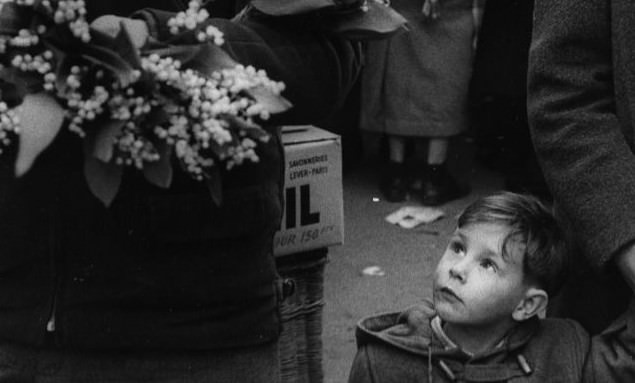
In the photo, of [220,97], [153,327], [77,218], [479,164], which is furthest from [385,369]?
[479,164]

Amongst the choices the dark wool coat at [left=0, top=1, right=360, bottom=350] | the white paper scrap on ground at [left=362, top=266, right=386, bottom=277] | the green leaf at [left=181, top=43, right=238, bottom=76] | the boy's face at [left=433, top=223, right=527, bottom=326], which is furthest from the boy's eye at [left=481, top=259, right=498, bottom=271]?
the white paper scrap on ground at [left=362, top=266, right=386, bottom=277]

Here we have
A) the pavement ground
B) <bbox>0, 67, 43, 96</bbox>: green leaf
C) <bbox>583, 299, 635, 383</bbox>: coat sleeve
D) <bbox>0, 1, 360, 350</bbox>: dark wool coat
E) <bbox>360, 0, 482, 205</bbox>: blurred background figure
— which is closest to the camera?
<bbox>0, 67, 43, 96</bbox>: green leaf

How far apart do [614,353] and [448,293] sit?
12.2 inches

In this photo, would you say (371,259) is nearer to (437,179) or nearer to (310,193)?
(437,179)

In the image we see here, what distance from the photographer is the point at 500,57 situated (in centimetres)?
557

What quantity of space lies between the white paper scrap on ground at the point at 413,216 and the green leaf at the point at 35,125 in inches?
152

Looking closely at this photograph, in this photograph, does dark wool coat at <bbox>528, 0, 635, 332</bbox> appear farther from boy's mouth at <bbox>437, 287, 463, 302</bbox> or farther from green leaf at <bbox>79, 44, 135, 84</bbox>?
green leaf at <bbox>79, 44, 135, 84</bbox>

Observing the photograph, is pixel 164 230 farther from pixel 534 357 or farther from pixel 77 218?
pixel 534 357

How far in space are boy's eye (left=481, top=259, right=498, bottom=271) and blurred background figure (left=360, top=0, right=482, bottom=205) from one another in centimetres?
294

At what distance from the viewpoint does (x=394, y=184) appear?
5660mm

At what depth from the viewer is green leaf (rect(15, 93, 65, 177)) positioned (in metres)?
1.53

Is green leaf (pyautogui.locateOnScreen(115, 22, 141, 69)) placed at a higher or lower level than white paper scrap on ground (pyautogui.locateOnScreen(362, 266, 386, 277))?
higher

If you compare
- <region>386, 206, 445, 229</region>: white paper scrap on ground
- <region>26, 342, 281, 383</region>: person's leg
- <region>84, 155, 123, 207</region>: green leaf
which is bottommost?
<region>386, 206, 445, 229</region>: white paper scrap on ground

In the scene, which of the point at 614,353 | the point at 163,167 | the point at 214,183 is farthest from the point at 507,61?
the point at 163,167
